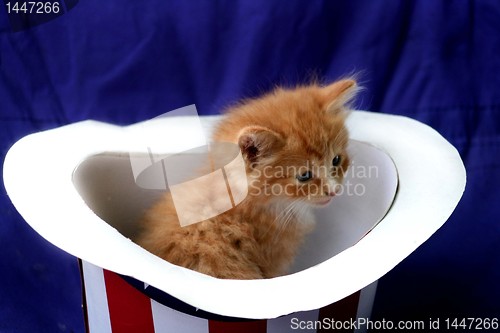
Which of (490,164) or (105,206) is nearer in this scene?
(105,206)

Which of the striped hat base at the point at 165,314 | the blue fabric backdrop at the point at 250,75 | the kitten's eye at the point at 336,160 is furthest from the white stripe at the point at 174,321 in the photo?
the blue fabric backdrop at the point at 250,75

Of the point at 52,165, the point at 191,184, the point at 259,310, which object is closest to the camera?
the point at 259,310

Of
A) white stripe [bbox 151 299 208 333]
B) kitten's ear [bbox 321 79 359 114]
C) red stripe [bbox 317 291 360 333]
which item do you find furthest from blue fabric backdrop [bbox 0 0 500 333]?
white stripe [bbox 151 299 208 333]

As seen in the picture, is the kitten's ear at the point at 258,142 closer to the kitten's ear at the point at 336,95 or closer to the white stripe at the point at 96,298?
the kitten's ear at the point at 336,95

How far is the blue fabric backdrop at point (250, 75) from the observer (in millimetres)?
1181

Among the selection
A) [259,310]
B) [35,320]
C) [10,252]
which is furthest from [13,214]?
[259,310]

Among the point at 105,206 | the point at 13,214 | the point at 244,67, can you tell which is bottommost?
the point at 105,206

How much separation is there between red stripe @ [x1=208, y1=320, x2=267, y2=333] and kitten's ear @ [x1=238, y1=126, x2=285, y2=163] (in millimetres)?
249

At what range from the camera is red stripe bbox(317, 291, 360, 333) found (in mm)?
647

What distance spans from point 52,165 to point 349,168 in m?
0.52

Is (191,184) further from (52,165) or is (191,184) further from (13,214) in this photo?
(13,214)

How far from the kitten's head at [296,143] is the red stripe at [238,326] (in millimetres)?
237

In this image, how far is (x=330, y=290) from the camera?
0.59 metres

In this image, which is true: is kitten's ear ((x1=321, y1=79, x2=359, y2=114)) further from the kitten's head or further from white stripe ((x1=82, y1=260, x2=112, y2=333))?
white stripe ((x1=82, y1=260, x2=112, y2=333))
